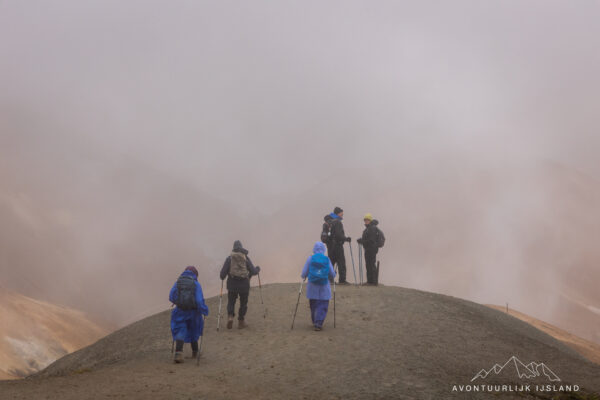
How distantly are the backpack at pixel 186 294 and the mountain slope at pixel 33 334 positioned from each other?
82.5 feet

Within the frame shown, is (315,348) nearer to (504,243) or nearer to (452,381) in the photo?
(452,381)

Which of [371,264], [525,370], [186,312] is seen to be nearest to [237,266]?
[186,312]

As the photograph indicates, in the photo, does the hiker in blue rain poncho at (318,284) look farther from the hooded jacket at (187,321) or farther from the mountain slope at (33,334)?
the mountain slope at (33,334)

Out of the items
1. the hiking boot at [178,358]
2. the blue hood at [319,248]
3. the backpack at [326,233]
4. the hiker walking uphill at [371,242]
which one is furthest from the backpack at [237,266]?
the hiker walking uphill at [371,242]

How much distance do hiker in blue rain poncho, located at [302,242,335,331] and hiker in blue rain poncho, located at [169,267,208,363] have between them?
128 inches

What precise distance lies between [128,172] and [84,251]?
43812 mm

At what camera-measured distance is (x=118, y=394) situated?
866cm

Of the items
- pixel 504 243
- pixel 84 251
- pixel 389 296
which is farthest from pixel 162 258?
pixel 389 296

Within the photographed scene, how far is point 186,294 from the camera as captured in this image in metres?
11.2

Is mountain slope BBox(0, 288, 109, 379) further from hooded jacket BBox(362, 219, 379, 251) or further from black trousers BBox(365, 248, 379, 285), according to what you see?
hooded jacket BBox(362, 219, 379, 251)

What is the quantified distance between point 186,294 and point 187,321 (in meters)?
0.69

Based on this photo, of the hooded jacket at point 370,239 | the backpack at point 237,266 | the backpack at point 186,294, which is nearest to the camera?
the backpack at point 186,294

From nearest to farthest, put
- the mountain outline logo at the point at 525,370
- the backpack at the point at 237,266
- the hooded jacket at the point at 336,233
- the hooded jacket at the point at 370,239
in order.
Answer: the mountain outline logo at the point at 525,370
the backpack at the point at 237,266
the hooded jacket at the point at 336,233
the hooded jacket at the point at 370,239

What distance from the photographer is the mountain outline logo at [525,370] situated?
10.5 meters
